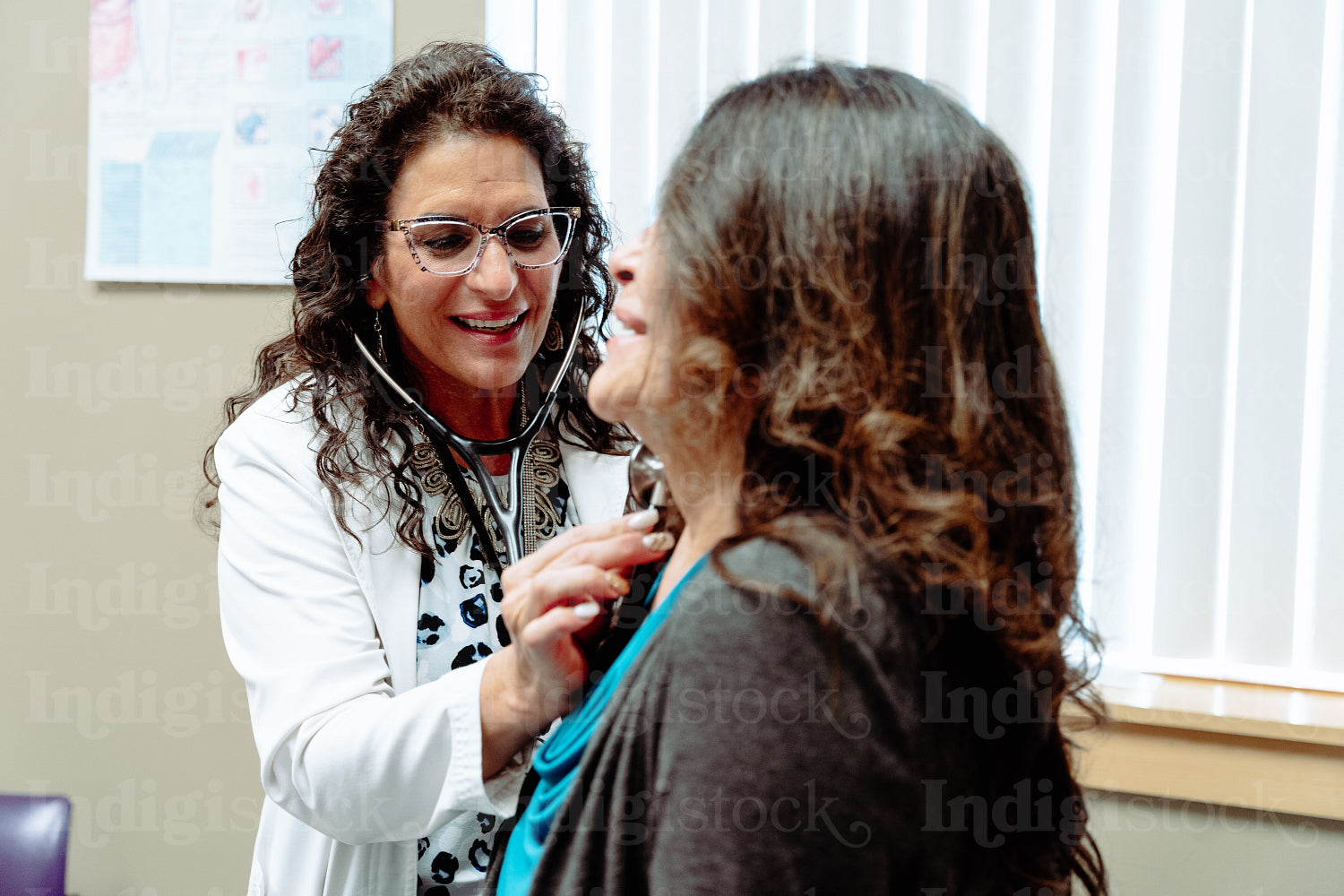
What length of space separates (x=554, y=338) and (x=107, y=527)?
1.13 meters

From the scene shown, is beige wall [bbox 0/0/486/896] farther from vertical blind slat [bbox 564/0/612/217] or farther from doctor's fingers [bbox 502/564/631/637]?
doctor's fingers [bbox 502/564/631/637]

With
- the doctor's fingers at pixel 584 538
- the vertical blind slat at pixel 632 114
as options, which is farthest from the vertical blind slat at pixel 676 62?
the doctor's fingers at pixel 584 538

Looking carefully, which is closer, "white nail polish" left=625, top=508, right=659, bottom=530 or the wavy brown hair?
the wavy brown hair

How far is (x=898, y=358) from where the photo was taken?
581 millimetres

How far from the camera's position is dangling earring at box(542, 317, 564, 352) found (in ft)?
4.27

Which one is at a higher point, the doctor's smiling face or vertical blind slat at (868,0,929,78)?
vertical blind slat at (868,0,929,78)

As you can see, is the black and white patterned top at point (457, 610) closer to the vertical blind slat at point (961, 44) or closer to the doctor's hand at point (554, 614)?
the doctor's hand at point (554, 614)

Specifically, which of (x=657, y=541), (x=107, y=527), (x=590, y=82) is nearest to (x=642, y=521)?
(x=657, y=541)

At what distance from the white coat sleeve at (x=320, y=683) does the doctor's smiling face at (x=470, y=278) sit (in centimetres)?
18

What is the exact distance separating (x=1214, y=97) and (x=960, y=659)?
45.8 inches

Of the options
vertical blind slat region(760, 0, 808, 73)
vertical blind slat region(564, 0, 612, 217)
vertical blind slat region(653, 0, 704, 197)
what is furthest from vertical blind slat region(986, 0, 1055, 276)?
vertical blind slat region(564, 0, 612, 217)

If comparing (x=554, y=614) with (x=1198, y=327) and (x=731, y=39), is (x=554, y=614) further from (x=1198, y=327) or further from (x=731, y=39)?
(x=731, y=39)

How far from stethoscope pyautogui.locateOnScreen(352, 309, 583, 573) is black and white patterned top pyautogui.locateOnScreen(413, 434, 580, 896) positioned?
0.06 feet

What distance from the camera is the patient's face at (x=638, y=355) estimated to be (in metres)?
0.62
